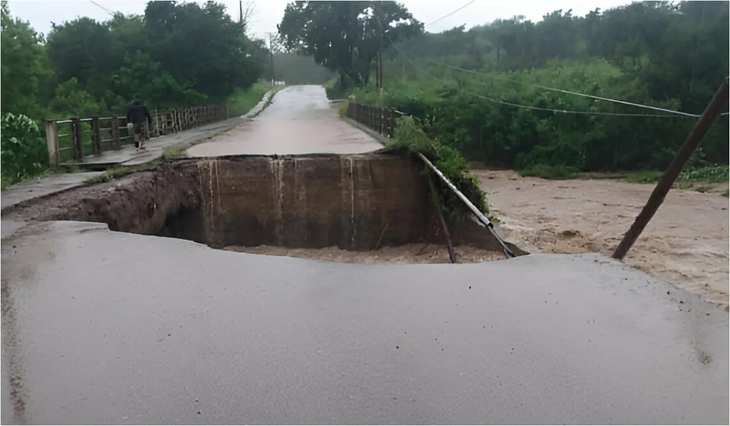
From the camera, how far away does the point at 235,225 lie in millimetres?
15562

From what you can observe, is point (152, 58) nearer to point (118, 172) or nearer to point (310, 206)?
point (310, 206)

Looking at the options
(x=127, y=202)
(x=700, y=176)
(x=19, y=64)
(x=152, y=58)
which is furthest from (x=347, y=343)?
→ (x=152, y=58)

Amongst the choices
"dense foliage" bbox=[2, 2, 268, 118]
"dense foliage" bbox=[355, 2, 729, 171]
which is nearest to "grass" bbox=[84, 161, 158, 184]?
"dense foliage" bbox=[355, 2, 729, 171]

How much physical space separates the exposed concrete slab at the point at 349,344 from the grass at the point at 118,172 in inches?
203

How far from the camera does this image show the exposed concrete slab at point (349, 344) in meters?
4.04

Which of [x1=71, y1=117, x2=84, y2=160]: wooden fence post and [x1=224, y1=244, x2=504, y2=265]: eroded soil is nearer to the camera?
[x1=224, y1=244, x2=504, y2=265]: eroded soil

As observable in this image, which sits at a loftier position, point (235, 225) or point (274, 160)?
point (274, 160)

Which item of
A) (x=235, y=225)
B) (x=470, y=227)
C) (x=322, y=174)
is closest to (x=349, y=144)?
(x=322, y=174)

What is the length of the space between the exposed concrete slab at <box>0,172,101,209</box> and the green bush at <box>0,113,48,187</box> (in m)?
0.59

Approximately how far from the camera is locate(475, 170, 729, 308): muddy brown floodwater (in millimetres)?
8602

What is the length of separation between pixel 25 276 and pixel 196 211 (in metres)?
8.48

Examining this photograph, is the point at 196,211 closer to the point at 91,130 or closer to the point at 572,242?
the point at 91,130

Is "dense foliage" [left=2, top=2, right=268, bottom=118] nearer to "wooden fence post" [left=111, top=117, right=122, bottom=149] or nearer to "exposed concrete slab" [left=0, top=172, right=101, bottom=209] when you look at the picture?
"wooden fence post" [left=111, top=117, right=122, bottom=149]

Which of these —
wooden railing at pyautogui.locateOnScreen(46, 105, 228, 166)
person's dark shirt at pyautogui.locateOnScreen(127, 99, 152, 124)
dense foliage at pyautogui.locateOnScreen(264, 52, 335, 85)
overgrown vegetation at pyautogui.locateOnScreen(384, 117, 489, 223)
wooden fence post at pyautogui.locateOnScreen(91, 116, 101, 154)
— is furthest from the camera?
dense foliage at pyautogui.locateOnScreen(264, 52, 335, 85)
